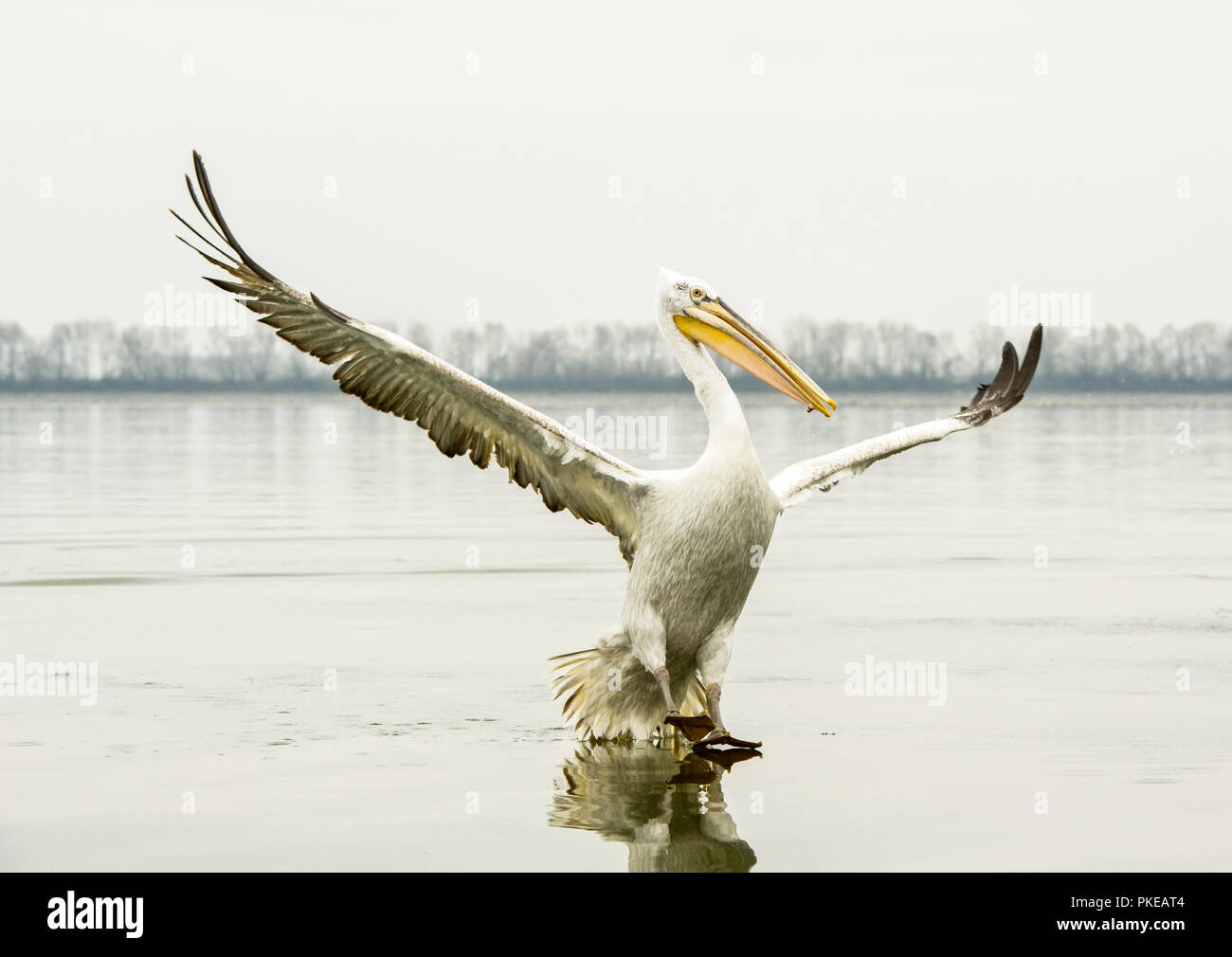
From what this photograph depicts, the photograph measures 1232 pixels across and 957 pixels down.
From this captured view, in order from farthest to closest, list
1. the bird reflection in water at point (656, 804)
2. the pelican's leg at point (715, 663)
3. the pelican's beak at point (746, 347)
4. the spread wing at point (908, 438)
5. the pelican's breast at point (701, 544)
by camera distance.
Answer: the spread wing at point (908, 438) → the pelican's beak at point (746, 347) → the pelican's leg at point (715, 663) → the pelican's breast at point (701, 544) → the bird reflection in water at point (656, 804)

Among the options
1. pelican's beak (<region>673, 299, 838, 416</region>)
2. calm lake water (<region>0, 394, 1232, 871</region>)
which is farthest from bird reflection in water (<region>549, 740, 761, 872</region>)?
pelican's beak (<region>673, 299, 838, 416</region>)

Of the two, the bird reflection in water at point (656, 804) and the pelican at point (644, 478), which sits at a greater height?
the pelican at point (644, 478)

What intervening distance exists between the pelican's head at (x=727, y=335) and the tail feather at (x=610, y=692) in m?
1.42

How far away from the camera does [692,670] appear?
830cm

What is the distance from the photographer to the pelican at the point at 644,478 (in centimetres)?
775

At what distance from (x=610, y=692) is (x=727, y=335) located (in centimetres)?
179

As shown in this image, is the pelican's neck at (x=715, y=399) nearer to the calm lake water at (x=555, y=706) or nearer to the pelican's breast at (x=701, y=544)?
the pelican's breast at (x=701, y=544)

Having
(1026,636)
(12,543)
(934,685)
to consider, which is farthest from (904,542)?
(12,543)

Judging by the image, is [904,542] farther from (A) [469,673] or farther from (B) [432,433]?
(B) [432,433]

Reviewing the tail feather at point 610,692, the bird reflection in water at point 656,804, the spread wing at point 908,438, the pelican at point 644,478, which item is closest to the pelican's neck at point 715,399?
the pelican at point 644,478

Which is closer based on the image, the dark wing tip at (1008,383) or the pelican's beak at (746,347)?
the pelican's beak at (746,347)

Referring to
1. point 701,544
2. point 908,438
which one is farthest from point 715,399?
point 908,438

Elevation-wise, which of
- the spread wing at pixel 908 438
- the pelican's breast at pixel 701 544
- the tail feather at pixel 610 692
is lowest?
the tail feather at pixel 610 692

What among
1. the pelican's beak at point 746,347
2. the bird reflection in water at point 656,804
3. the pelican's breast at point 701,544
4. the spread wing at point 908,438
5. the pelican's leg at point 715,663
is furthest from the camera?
the spread wing at point 908,438
